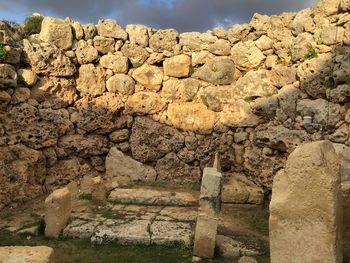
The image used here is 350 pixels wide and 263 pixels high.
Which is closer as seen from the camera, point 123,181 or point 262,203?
point 262,203

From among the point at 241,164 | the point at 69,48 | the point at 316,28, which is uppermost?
the point at 316,28

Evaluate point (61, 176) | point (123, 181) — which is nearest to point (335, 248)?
point (123, 181)

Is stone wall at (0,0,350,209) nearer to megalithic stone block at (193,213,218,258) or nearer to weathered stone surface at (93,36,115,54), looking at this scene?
weathered stone surface at (93,36,115,54)

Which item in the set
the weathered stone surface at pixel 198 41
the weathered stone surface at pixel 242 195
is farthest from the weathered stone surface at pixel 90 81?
the weathered stone surface at pixel 242 195

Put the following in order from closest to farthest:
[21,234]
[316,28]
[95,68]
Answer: [21,234] < [316,28] < [95,68]

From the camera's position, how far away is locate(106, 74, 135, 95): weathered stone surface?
11.9m

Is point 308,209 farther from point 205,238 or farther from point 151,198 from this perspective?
point 151,198

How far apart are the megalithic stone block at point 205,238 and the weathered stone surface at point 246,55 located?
6246mm

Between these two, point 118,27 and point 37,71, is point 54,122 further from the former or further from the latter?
point 118,27

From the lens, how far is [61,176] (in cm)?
1125

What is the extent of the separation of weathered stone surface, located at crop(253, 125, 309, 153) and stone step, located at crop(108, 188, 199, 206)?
2440mm

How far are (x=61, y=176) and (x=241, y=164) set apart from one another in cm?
533

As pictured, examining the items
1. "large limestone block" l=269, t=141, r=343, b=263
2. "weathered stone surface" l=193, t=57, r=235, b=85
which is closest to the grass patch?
"weathered stone surface" l=193, t=57, r=235, b=85

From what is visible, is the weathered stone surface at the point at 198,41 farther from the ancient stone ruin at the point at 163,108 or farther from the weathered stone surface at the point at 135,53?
the weathered stone surface at the point at 135,53
